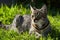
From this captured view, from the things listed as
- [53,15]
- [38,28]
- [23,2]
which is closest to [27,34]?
[38,28]

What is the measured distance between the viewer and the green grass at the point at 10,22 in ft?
24.2

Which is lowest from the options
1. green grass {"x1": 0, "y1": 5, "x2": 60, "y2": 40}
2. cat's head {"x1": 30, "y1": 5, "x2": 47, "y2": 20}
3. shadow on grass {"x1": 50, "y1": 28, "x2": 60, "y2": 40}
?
shadow on grass {"x1": 50, "y1": 28, "x2": 60, "y2": 40}

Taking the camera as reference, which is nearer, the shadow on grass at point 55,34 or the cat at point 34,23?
the cat at point 34,23

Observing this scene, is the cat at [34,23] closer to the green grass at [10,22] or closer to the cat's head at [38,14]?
the cat's head at [38,14]

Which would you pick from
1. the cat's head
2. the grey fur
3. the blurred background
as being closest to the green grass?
the blurred background

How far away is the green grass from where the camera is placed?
24.2ft

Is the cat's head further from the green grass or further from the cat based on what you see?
the green grass

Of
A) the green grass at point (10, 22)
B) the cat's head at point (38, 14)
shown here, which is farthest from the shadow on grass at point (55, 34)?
the cat's head at point (38, 14)

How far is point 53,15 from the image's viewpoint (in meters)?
9.29

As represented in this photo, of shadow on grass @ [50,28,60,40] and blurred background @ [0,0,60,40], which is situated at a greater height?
blurred background @ [0,0,60,40]

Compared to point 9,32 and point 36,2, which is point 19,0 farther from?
point 9,32

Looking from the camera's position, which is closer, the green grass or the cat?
the cat

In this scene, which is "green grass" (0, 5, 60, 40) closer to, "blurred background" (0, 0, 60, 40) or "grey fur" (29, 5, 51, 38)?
"blurred background" (0, 0, 60, 40)

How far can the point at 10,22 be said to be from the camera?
337 inches
